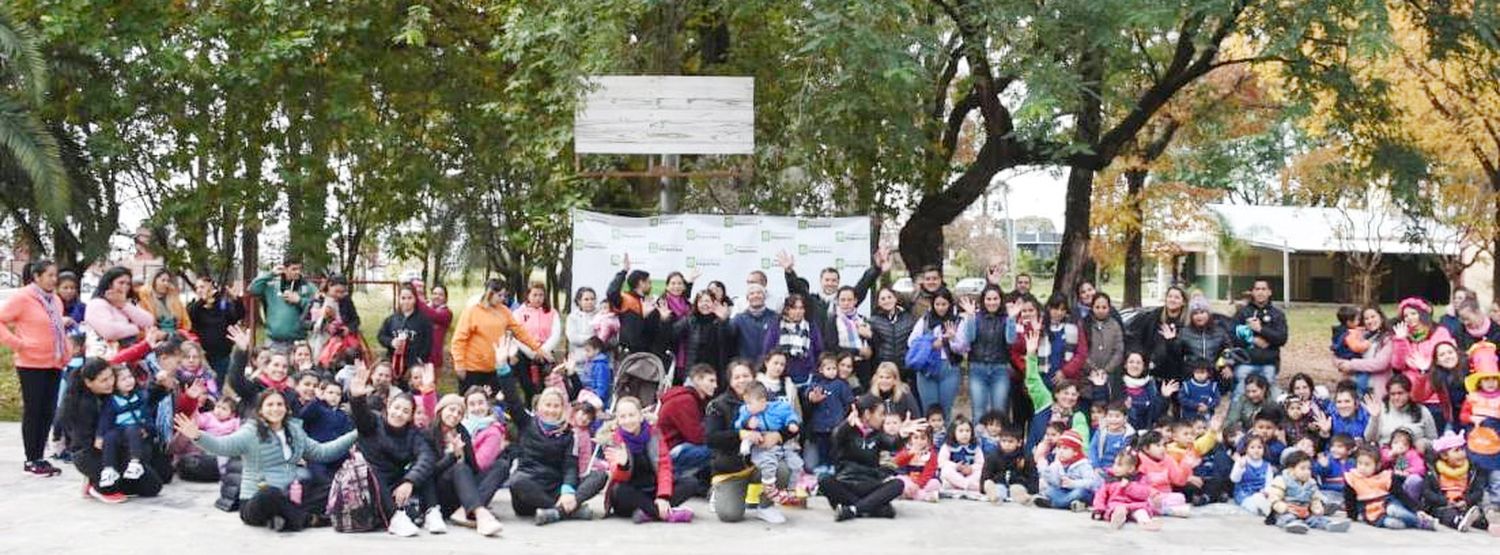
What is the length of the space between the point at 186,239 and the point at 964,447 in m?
10.4

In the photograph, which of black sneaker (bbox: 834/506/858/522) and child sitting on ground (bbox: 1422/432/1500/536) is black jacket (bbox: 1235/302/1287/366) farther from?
black sneaker (bbox: 834/506/858/522)

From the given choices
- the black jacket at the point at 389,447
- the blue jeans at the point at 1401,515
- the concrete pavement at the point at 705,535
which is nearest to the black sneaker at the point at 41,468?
the concrete pavement at the point at 705,535

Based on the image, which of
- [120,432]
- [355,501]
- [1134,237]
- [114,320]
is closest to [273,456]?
[355,501]

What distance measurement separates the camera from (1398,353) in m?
→ 9.74

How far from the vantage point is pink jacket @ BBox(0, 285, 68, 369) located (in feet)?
28.7

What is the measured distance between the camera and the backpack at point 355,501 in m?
7.39

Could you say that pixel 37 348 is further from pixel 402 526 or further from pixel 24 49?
pixel 24 49

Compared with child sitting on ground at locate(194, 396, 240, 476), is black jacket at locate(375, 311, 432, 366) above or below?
above

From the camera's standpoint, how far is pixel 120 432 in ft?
26.7

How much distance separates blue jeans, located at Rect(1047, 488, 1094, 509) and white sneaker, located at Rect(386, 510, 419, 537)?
13.1ft

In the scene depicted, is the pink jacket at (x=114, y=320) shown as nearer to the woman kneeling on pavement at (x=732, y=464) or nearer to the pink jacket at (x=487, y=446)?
the pink jacket at (x=487, y=446)

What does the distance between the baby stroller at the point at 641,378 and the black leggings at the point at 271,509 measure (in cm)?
260

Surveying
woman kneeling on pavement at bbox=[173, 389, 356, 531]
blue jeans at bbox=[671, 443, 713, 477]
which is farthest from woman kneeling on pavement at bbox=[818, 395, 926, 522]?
woman kneeling on pavement at bbox=[173, 389, 356, 531]

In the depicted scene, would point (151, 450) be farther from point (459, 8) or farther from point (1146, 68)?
point (1146, 68)
